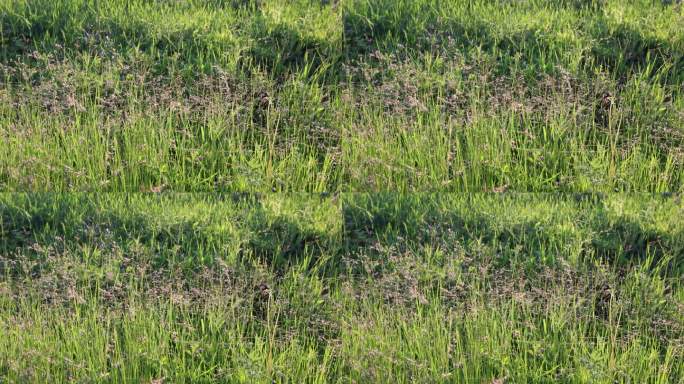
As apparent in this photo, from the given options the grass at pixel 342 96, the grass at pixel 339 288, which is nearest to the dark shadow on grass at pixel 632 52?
the grass at pixel 342 96

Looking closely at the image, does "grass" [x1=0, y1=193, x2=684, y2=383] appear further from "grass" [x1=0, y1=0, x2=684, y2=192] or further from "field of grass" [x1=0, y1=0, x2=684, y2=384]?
"grass" [x1=0, y1=0, x2=684, y2=192]

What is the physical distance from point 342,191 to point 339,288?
69cm

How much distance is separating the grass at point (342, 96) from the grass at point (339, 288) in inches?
7.5

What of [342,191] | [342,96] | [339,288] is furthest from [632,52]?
[339,288]

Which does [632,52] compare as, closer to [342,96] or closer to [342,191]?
[342,96]

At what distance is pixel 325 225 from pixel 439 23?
63.6 inches

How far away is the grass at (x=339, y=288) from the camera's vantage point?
16.5ft

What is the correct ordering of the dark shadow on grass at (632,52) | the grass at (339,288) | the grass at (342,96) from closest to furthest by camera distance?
the grass at (339,288)
the grass at (342,96)
the dark shadow on grass at (632,52)

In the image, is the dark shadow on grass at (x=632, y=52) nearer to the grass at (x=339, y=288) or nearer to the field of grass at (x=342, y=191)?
the field of grass at (x=342, y=191)

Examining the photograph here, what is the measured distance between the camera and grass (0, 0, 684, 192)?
569cm

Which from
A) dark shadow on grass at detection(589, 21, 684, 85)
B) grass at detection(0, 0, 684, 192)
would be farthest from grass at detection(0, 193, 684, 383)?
dark shadow on grass at detection(589, 21, 684, 85)

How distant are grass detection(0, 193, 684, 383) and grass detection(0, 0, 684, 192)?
0.19 metres

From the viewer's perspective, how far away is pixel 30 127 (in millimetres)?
5777

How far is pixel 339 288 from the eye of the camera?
207 inches
